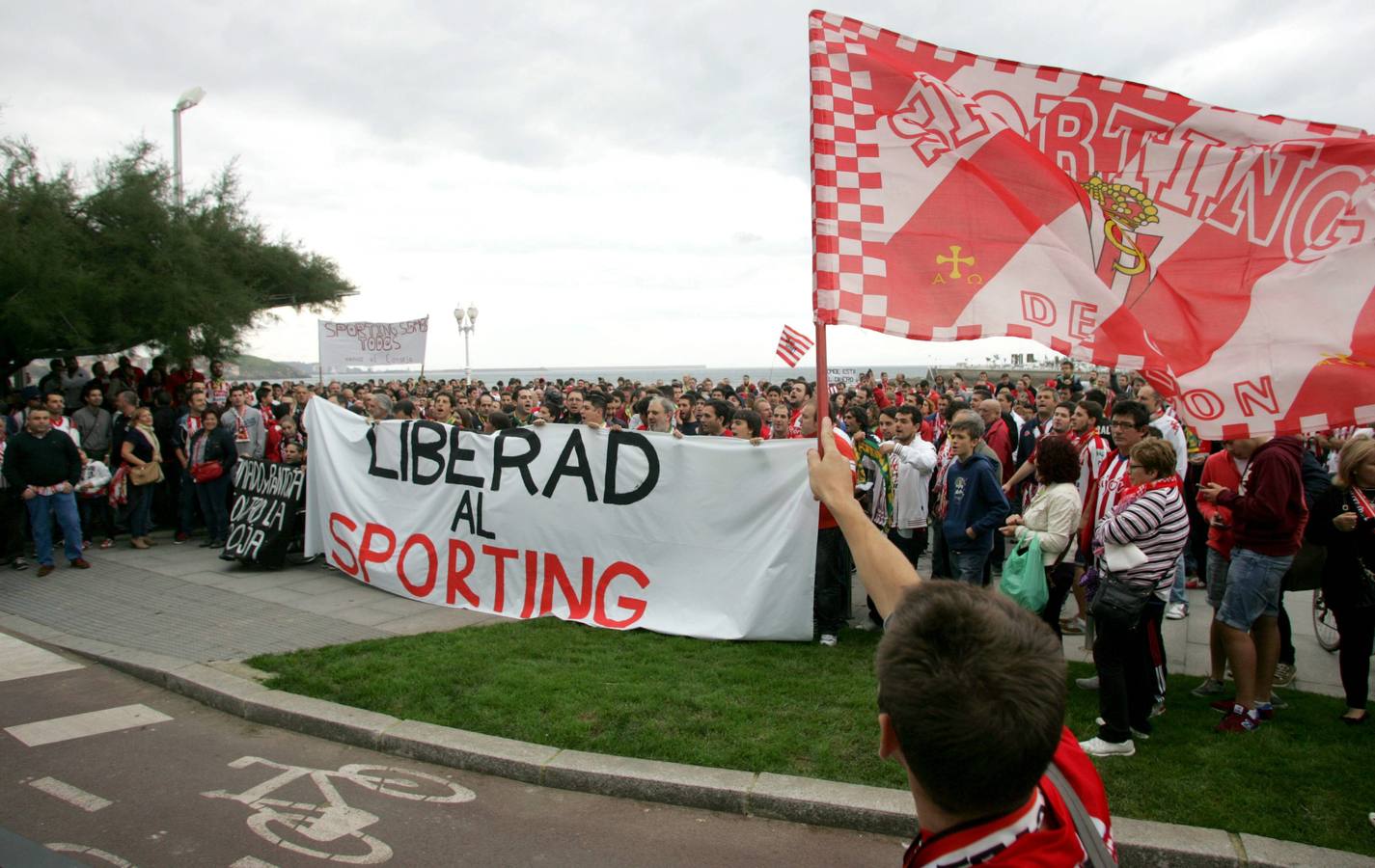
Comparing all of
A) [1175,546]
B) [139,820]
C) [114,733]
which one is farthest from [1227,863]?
[114,733]

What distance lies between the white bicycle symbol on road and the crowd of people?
267cm

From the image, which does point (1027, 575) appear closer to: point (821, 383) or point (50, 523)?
point (821, 383)

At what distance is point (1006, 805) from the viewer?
4.59ft

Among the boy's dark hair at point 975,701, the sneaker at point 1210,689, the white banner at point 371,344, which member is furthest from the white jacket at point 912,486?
the white banner at point 371,344

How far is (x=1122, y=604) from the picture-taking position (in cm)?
477

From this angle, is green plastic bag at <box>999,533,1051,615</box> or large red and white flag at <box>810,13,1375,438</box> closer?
large red and white flag at <box>810,13,1375,438</box>

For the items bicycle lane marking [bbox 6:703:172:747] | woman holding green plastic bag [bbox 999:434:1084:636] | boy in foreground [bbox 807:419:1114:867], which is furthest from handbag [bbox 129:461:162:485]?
boy in foreground [bbox 807:419:1114:867]

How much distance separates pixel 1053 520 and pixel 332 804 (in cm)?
464

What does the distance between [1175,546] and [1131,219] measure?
233cm

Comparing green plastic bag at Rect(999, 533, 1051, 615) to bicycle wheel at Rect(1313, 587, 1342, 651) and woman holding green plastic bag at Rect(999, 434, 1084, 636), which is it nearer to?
woman holding green plastic bag at Rect(999, 434, 1084, 636)

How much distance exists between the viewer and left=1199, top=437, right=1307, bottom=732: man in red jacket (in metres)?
5.03

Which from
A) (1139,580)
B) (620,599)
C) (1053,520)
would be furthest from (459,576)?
(1139,580)

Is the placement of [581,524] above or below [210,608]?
above

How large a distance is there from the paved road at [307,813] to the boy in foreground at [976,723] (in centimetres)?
284
